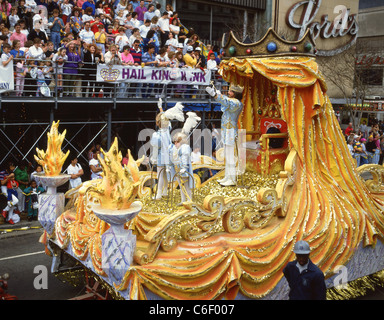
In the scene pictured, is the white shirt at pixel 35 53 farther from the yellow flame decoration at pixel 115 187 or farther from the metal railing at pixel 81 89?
the yellow flame decoration at pixel 115 187

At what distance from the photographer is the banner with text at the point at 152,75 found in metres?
13.1

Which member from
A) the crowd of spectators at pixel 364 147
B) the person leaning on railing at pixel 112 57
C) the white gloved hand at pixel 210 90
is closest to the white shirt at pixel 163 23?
the person leaning on railing at pixel 112 57

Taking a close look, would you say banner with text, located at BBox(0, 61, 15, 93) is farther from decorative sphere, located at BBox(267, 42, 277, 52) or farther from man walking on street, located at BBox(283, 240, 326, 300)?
man walking on street, located at BBox(283, 240, 326, 300)

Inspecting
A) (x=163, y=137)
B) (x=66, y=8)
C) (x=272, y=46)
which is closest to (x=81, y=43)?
(x=66, y=8)

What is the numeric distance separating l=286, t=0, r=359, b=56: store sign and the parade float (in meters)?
19.4

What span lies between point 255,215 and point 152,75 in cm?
802

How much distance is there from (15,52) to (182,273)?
8.79m

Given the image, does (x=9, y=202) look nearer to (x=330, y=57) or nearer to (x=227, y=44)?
(x=227, y=44)

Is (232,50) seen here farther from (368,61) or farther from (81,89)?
(368,61)

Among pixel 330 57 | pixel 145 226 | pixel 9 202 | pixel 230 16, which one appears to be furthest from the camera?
pixel 330 57

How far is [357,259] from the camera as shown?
750 centimetres

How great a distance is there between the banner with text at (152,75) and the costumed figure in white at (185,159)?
655 cm

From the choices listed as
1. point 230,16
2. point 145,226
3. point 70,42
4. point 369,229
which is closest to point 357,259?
point 369,229

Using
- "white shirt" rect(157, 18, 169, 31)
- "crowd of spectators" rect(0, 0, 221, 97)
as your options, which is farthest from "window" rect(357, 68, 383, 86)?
"crowd of spectators" rect(0, 0, 221, 97)
